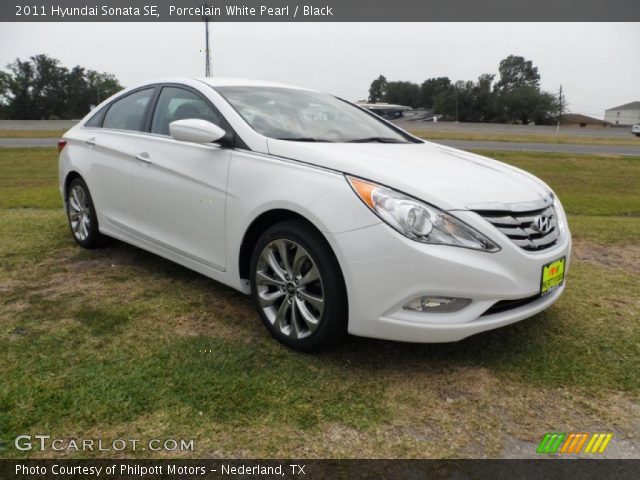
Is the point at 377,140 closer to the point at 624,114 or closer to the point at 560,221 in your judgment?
the point at 560,221

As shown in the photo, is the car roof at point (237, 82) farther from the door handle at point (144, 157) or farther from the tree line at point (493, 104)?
the tree line at point (493, 104)

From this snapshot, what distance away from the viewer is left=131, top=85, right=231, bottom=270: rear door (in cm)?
332

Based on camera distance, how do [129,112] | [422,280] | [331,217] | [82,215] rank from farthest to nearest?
[82,215] < [129,112] < [331,217] < [422,280]

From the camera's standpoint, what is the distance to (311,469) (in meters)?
2.07

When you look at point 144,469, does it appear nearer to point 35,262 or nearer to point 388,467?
point 388,467

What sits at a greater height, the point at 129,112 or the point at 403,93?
the point at 403,93

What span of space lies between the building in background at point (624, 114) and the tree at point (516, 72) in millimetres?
19890

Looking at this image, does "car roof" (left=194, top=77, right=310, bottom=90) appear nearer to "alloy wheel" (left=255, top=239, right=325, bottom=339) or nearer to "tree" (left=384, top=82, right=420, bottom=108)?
"alloy wheel" (left=255, top=239, right=325, bottom=339)

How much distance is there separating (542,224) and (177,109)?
8.49 ft

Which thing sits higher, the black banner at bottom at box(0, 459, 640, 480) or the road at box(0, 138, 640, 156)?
the road at box(0, 138, 640, 156)

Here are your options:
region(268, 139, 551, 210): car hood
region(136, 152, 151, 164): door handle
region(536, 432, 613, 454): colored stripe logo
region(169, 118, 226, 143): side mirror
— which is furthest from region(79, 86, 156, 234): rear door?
region(536, 432, 613, 454): colored stripe logo

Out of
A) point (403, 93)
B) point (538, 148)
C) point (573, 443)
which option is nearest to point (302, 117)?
point (573, 443)

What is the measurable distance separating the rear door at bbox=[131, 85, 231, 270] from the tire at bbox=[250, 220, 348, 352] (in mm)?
412

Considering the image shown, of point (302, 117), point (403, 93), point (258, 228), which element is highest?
point (403, 93)
